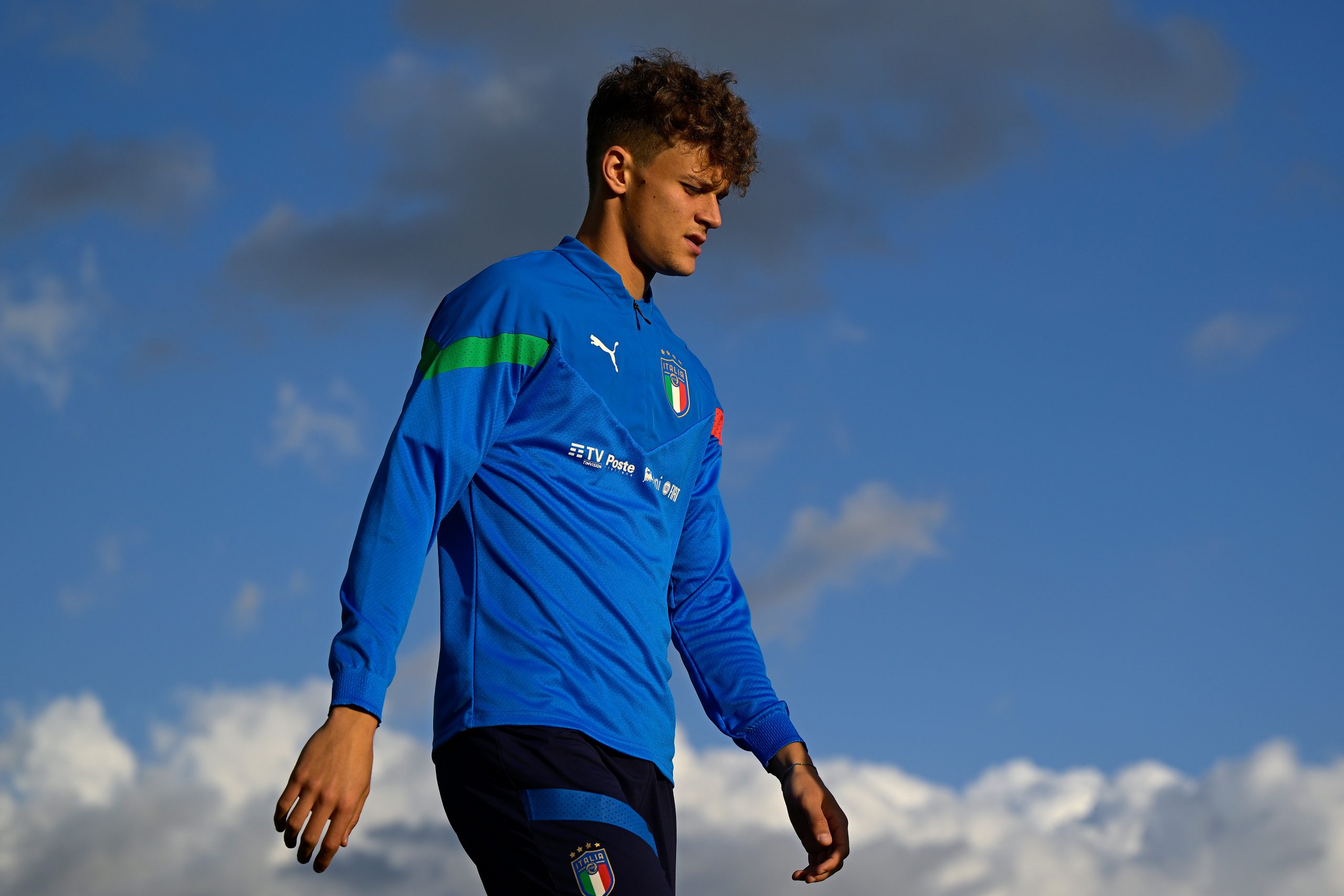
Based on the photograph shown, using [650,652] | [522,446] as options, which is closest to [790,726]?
[650,652]

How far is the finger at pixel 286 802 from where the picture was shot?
3.31 m

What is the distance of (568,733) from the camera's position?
12.7 feet

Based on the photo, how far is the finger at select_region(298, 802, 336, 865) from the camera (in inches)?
129

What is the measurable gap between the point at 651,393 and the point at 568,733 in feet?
3.96

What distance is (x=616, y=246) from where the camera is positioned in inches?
188

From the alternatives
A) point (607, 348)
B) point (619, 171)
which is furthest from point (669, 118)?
point (607, 348)

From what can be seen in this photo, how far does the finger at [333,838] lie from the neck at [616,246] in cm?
206

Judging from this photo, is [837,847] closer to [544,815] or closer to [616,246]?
[544,815]

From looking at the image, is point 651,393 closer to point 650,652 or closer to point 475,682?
point 650,652

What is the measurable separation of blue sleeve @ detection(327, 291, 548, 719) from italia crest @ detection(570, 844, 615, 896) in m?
0.66

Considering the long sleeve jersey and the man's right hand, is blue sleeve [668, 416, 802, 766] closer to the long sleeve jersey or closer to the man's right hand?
the long sleeve jersey

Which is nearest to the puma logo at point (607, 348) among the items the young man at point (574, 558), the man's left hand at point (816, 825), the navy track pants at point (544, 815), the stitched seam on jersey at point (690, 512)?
the young man at point (574, 558)

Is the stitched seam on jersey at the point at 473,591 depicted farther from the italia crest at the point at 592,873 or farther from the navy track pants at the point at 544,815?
the italia crest at the point at 592,873

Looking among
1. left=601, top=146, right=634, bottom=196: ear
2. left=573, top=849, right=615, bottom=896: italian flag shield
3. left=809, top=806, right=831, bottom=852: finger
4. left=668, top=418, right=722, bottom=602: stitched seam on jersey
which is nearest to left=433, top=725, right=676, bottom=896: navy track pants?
left=573, top=849, right=615, bottom=896: italian flag shield
